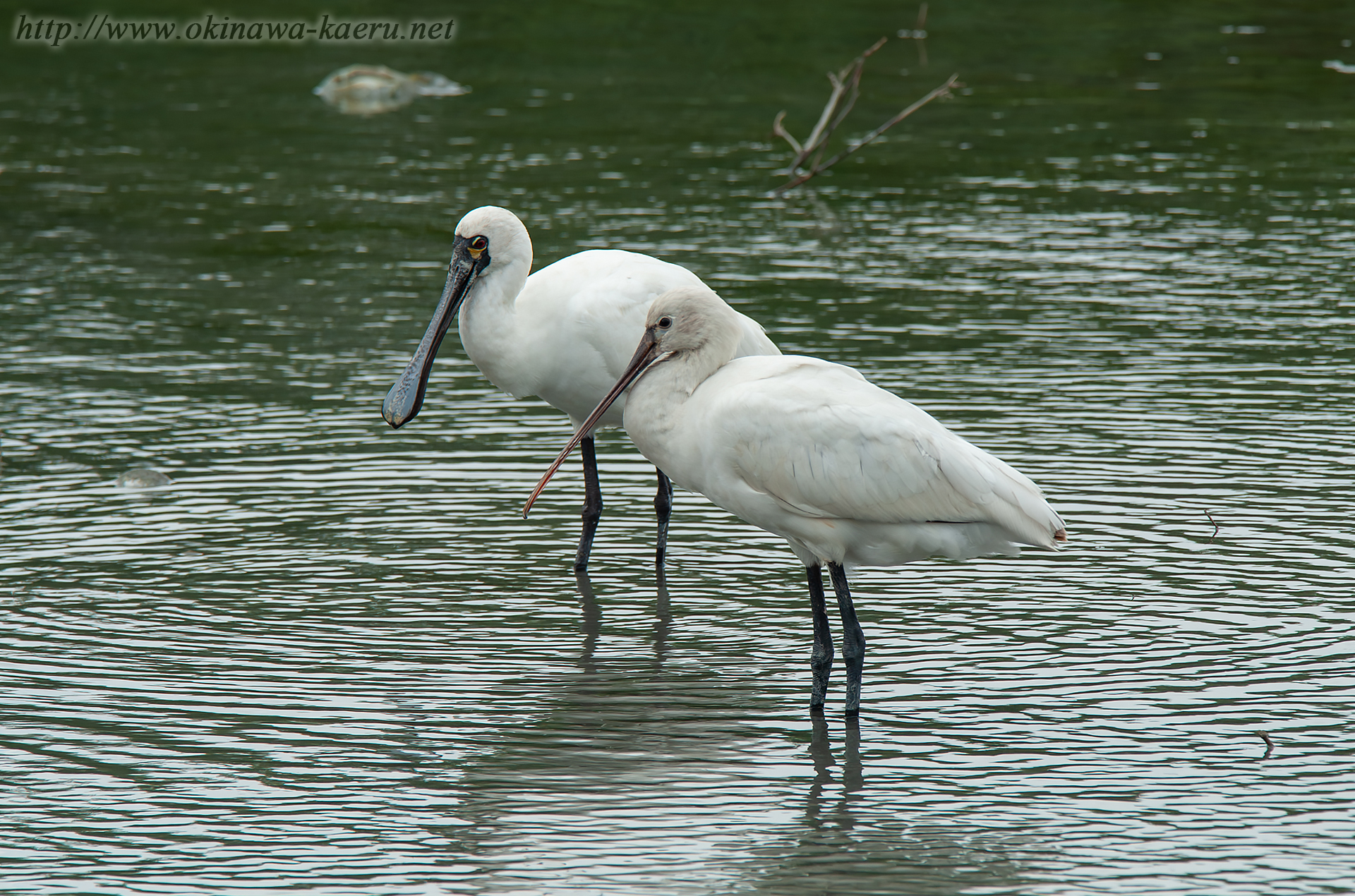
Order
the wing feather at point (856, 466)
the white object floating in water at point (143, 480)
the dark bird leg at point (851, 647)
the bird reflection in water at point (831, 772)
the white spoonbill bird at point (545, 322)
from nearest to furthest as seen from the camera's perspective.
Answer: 1. the bird reflection in water at point (831, 772)
2. the wing feather at point (856, 466)
3. the dark bird leg at point (851, 647)
4. the white spoonbill bird at point (545, 322)
5. the white object floating in water at point (143, 480)

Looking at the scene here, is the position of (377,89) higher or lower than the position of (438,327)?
higher

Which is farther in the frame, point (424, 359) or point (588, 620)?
point (424, 359)

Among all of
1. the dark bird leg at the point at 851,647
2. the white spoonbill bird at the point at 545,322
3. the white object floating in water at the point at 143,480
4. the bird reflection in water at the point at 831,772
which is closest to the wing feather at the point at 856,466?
the dark bird leg at the point at 851,647

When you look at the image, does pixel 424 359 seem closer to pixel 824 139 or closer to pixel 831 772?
pixel 831 772

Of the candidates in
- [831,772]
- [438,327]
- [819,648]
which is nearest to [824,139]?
[438,327]

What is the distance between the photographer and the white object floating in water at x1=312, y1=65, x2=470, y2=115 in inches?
1003

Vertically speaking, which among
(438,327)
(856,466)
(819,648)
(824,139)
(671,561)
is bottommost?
(671,561)

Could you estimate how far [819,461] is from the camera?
23.0 feet

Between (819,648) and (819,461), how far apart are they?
0.81 m

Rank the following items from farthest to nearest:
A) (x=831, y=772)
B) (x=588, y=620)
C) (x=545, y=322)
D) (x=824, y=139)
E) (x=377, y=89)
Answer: (x=377, y=89) < (x=824, y=139) < (x=545, y=322) < (x=588, y=620) < (x=831, y=772)

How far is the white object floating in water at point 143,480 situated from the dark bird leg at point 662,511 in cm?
305

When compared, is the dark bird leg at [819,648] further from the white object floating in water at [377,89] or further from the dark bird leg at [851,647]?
the white object floating in water at [377,89]

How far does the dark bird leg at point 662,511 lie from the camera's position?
30.2ft

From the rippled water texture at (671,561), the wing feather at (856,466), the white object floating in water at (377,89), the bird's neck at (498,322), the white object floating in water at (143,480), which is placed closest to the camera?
the rippled water texture at (671,561)
